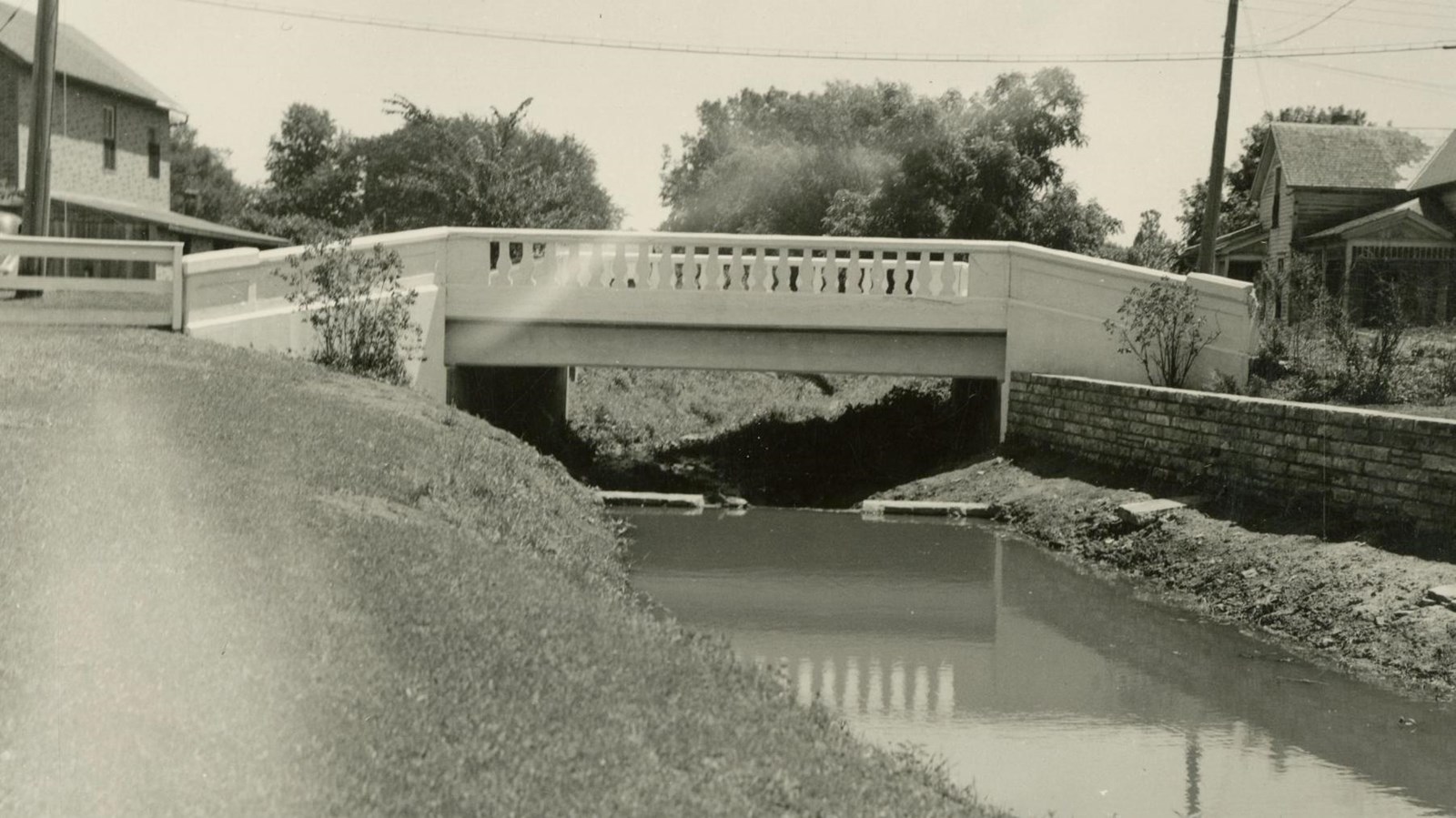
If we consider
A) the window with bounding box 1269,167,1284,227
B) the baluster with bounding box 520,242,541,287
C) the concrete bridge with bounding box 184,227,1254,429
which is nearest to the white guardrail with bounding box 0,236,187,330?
the concrete bridge with bounding box 184,227,1254,429

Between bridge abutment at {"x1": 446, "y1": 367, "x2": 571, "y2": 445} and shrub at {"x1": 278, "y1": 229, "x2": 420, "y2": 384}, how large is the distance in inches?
117

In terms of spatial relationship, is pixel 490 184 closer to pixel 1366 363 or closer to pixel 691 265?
pixel 691 265

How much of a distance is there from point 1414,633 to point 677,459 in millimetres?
14491

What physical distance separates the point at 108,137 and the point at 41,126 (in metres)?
19.4

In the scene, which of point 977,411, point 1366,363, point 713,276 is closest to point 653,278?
point 713,276

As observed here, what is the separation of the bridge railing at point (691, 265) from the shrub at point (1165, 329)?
209 cm

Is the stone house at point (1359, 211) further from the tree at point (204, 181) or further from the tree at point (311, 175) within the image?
the tree at point (204, 181)

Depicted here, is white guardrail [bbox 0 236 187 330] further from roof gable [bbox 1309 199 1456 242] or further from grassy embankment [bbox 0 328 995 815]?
roof gable [bbox 1309 199 1456 242]

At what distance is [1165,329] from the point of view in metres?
19.7

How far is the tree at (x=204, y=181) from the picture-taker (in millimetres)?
84250

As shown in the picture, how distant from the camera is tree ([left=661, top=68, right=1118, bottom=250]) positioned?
38125mm

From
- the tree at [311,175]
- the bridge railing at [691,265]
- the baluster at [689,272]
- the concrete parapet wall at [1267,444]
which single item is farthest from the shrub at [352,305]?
the tree at [311,175]

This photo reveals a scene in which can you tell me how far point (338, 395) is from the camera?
1459cm

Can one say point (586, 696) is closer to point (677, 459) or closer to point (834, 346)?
point (834, 346)
